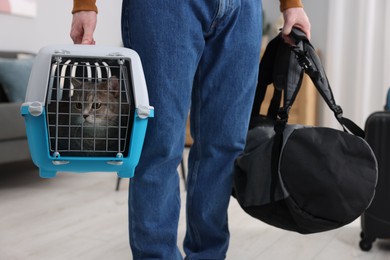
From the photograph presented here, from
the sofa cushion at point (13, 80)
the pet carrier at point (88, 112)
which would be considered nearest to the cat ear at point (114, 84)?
the pet carrier at point (88, 112)

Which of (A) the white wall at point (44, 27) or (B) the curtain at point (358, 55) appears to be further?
(B) the curtain at point (358, 55)

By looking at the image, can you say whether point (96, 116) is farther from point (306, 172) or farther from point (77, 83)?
point (306, 172)

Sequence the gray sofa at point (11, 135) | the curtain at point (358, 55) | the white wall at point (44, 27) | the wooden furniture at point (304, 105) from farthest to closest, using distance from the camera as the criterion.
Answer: the wooden furniture at point (304, 105), the curtain at point (358, 55), the white wall at point (44, 27), the gray sofa at point (11, 135)

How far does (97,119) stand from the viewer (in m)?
0.97

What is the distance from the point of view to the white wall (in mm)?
3512

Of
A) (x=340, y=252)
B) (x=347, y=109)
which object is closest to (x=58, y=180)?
(x=340, y=252)

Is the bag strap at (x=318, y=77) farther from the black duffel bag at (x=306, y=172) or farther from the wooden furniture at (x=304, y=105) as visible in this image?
the wooden furniture at (x=304, y=105)

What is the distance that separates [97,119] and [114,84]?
0.07 meters

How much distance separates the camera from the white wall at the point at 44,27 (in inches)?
138

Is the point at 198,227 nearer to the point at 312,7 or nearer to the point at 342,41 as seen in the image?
the point at 342,41

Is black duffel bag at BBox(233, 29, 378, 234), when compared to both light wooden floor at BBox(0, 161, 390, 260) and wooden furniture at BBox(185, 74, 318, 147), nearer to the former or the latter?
light wooden floor at BBox(0, 161, 390, 260)

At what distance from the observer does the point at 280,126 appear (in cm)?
126

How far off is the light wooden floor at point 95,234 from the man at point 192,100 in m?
0.45

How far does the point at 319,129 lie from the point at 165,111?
385mm
